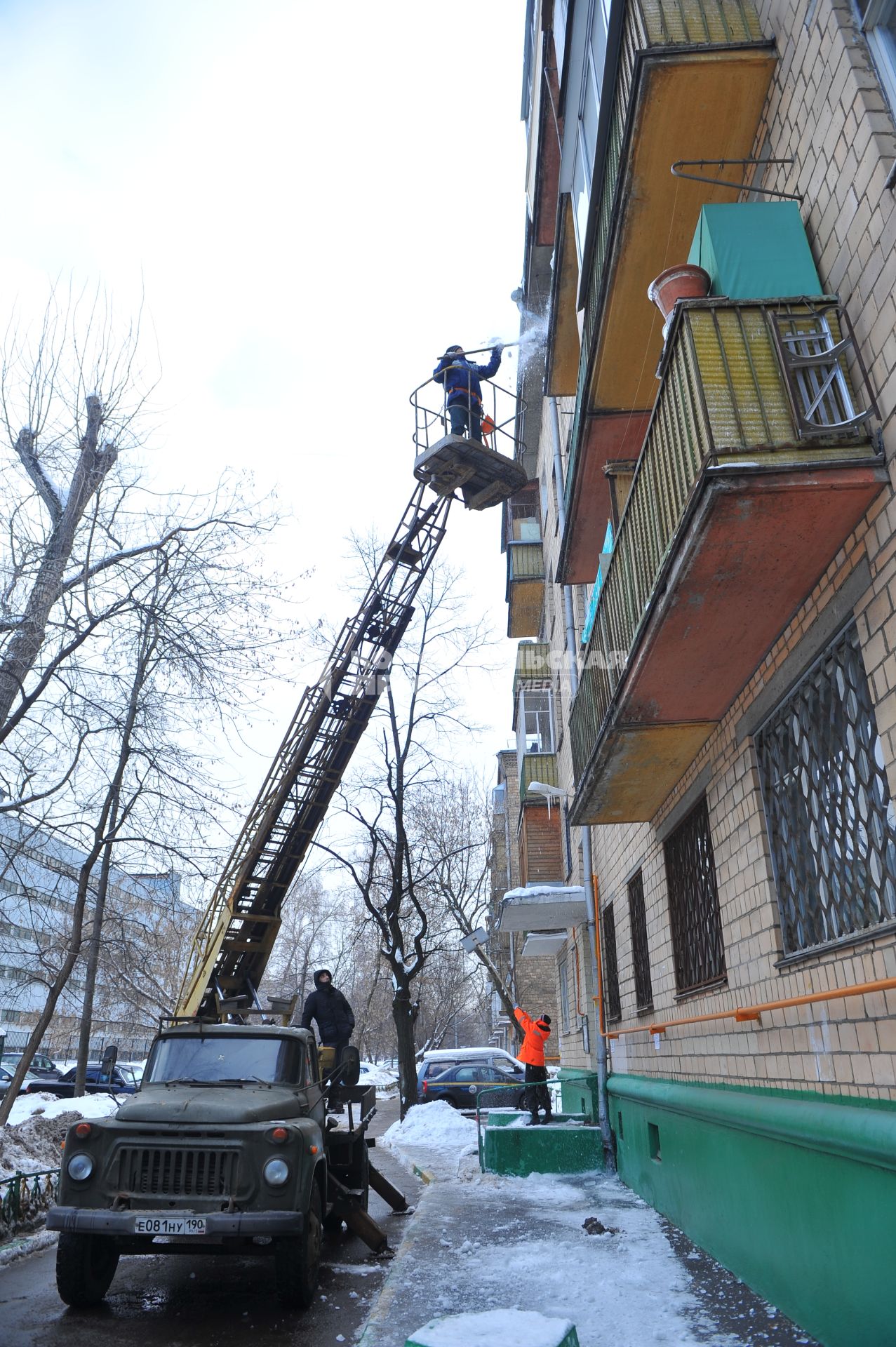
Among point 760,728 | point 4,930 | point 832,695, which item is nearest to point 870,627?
point 832,695

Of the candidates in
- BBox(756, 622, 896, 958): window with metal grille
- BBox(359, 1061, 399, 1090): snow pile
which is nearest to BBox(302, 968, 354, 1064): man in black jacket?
BBox(756, 622, 896, 958): window with metal grille

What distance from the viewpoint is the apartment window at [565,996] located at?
18.9m

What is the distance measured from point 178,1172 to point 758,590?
507 cm

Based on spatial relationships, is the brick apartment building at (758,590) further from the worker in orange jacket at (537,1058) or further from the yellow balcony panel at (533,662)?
the yellow balcony panel at (533,662)

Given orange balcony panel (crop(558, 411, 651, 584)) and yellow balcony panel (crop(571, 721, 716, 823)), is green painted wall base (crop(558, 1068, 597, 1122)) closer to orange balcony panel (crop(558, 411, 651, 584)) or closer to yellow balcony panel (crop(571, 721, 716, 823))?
yellow balcony panel (crop(571, 721, 716, 823))

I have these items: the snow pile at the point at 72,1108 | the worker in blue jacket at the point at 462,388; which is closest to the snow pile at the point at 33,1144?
the snow pile at the point at 72,1108

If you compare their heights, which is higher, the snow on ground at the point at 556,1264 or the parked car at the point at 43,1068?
the parked car at the point at 43,1068

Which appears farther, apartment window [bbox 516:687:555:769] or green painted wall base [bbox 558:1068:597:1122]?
apartment window [bbox 516:687:555:769]

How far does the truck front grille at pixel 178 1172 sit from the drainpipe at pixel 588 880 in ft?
19.8

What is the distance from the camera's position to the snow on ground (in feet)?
15.6

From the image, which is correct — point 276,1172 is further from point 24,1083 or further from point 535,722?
point 24,1083

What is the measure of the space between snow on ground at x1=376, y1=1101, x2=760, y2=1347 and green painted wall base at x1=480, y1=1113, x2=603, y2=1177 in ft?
1.10

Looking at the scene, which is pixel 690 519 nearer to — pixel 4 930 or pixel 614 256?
pixel 614 256

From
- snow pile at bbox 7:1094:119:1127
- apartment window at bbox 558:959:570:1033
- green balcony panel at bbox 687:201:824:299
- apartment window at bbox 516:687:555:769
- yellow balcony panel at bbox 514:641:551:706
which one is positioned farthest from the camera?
yellow balcony panel at bbox 514:641:551:706
